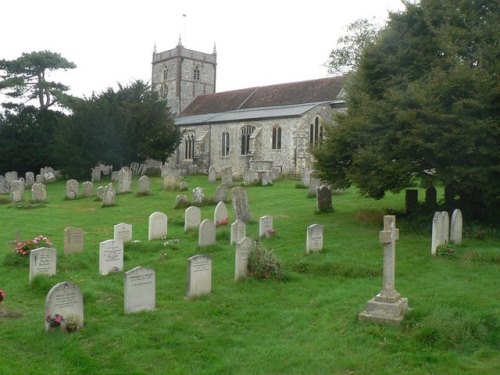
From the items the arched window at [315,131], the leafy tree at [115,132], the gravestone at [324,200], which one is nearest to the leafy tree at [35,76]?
the leafy tree at [115,132]

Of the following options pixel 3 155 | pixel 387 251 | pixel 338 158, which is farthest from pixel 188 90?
pixel 387 251

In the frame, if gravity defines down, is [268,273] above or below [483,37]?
below

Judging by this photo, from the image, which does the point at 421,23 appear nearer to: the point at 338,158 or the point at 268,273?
the point at 338,158

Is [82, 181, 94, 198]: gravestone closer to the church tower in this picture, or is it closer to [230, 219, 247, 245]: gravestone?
[230, 219, 247, 245]: gravestone

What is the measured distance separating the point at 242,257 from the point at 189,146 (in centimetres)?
3822

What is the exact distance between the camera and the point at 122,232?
12.6 metres

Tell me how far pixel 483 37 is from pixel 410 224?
17.0 feet

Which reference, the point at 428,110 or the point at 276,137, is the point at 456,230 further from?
the point at 276,137

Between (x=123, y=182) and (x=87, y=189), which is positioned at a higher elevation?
(x=123, y=182)

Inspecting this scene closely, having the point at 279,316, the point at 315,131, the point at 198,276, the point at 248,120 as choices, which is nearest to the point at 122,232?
the point at 198,276

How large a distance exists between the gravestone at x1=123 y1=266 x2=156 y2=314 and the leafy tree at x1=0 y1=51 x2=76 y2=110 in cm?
3983

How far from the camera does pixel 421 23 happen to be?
14320 mm

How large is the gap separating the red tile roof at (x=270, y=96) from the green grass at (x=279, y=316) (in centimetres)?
2751

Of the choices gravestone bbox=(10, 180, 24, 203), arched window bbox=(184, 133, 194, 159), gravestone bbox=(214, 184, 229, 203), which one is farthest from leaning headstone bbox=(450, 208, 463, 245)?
arched window bbox=(184, 133, 194, 159)
